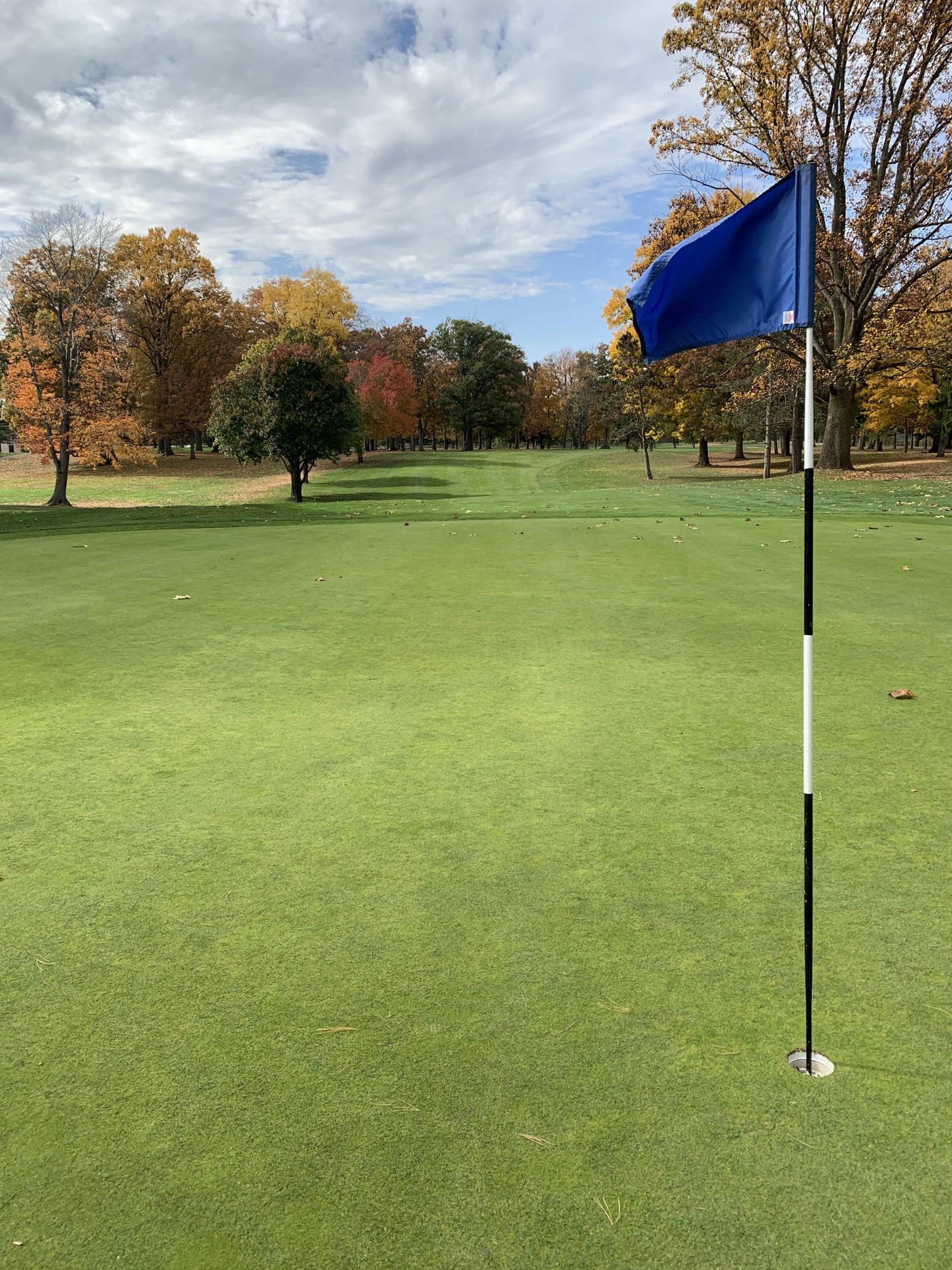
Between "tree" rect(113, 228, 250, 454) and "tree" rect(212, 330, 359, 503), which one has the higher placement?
"tree" rect(113, 228, 250, 454)

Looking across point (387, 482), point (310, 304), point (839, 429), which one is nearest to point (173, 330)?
point (310, 304)

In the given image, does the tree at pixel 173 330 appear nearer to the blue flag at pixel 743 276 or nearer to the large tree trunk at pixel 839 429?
the large tree trunk at pixel 839 429

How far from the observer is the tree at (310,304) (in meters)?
59.3

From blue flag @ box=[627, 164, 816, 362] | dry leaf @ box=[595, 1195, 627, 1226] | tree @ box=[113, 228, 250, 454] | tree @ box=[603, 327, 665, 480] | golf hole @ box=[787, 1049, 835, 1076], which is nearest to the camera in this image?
dry leaf @ box=[595, 1195, 627, 1226]

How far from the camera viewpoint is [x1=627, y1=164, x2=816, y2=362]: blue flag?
9.78 feet

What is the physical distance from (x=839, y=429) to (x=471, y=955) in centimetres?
3190

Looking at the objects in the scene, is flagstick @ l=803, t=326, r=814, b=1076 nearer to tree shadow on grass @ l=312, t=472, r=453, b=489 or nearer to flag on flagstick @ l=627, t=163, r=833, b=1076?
flag on flagstick @ l=627, t=163, r=833, b=1076

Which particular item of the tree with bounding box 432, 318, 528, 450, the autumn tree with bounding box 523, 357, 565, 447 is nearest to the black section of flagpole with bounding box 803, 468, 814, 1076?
the tree with bounding box 432, 318, 528, 450

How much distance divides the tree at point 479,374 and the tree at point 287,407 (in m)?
45.7

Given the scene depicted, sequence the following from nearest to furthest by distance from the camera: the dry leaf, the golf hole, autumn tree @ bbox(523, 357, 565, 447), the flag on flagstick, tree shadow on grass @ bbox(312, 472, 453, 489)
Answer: the dry leaf, the golf hole, the flag on flagstick, tree shadow on grass @ bbox(312, 472, 453, 489), autumn tree @ bbox(523, 357, 565, 447)

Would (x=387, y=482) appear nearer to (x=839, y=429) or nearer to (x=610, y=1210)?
(x=839, y=429)

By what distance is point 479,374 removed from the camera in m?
78.6

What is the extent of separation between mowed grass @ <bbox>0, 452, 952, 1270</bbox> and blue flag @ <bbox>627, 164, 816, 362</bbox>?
2.06m

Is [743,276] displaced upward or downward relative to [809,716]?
upward
